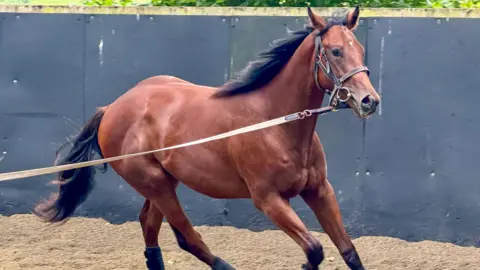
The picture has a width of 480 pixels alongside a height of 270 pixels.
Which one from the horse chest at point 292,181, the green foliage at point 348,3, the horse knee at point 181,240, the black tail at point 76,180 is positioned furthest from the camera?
the green foliage at point 348,3

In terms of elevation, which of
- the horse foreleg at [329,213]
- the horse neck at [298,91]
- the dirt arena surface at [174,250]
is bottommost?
the dirt arena surface at [174,250]

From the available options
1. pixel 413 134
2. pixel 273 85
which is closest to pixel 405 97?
pixel 413 134

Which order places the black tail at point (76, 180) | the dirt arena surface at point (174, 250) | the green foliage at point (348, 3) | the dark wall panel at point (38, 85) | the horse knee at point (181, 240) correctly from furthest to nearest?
the green foliage at point (348, 3)
the dark wall panel at point (38, 85)
the dirt arena surface at point (174, 250)
the black tail at point (76, 180)
the horse knee at point (181, 240)

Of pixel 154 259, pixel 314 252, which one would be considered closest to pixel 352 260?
pixel 314 252

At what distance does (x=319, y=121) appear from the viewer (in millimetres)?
7297

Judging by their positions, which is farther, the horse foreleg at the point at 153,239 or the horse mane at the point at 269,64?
the horse foreleg at the point at 153,239

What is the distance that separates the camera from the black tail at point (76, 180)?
6.43 metres

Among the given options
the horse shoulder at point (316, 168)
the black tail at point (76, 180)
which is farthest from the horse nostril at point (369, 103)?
the black tail at point (76, 180)

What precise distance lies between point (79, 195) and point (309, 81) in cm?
211

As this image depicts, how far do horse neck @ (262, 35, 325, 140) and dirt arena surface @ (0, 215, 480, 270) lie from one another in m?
1.60

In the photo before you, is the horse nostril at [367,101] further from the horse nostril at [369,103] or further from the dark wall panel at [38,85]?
the dark wall panel at [38,85]

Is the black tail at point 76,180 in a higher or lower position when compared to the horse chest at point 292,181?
lower

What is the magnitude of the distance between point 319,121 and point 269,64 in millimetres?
1936

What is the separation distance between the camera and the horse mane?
5.39 m
